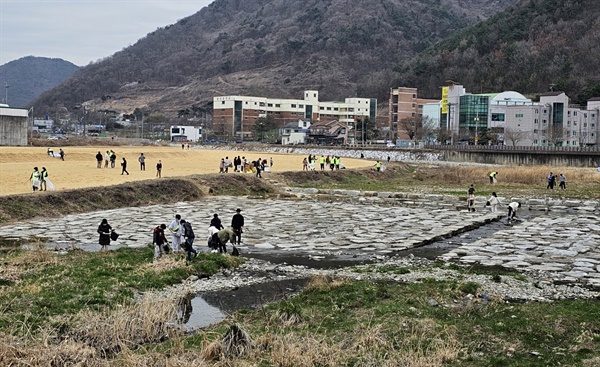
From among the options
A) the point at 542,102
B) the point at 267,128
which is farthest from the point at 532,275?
the point at 267,128

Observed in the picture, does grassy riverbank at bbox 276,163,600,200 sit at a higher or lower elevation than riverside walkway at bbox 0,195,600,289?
higher

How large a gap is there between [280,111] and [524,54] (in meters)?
62.7

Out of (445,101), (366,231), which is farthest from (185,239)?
(445,101)

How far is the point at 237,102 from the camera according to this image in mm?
143500

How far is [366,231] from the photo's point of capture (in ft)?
82.4

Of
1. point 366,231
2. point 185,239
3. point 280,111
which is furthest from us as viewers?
point 280,111

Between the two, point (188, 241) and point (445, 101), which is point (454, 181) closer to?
point (188, 241)

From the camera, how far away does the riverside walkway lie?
19.6m

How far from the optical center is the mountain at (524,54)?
14200cm

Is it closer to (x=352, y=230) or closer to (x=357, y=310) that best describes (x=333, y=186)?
(x=352, y=230)

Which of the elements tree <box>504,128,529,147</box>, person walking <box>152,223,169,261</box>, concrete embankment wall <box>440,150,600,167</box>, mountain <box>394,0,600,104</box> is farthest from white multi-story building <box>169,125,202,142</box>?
person walking <box>152,223,169,261</box>

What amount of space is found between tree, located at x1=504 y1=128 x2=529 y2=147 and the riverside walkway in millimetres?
67845

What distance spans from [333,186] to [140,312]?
1421 inches

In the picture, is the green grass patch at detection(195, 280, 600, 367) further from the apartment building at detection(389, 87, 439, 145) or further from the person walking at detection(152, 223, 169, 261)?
the apartment building at detection(389, 87, 439, 145)
